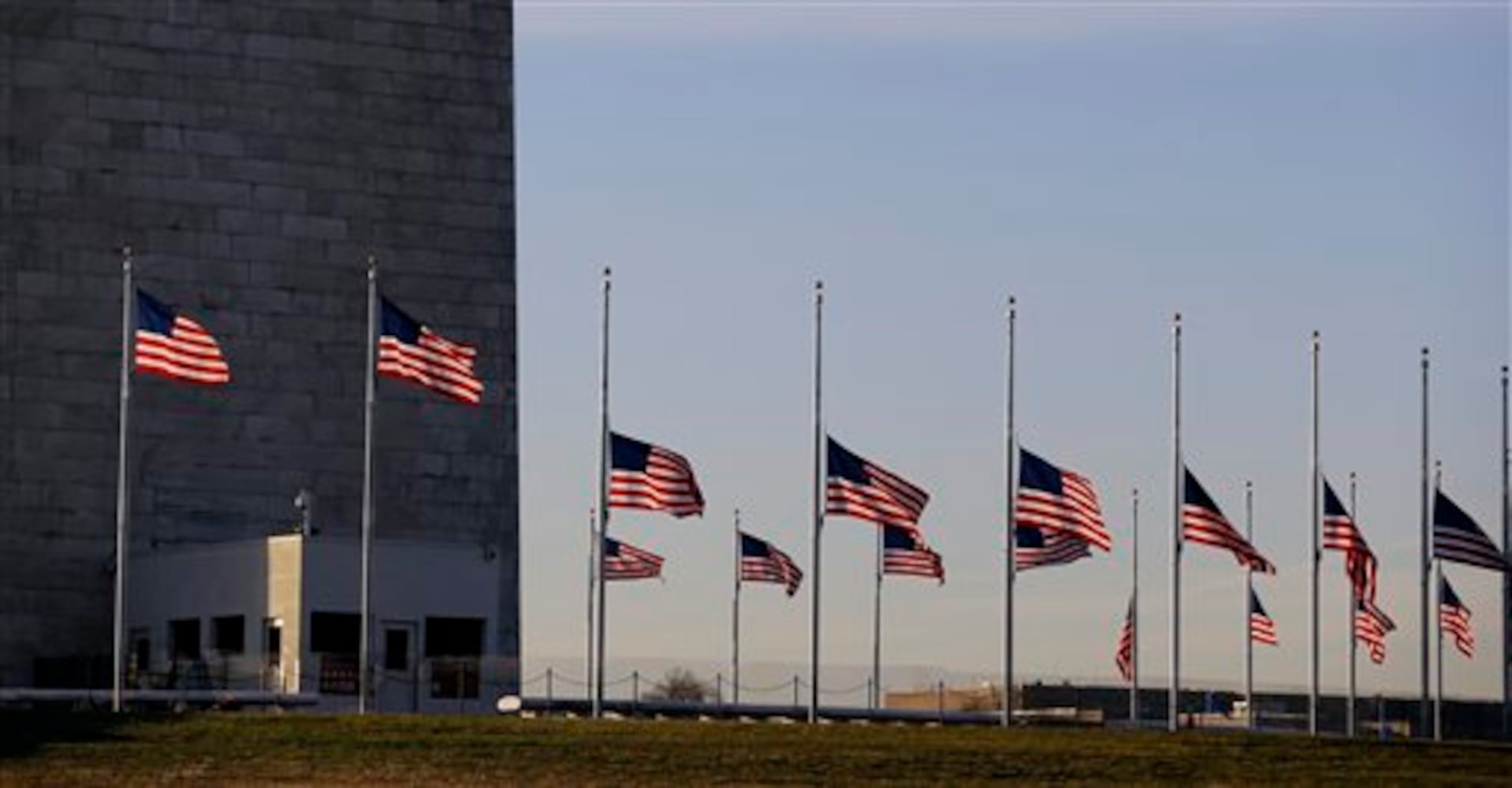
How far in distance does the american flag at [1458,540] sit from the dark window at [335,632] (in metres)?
20.7

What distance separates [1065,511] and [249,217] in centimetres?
2294

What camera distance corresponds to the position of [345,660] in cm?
7269

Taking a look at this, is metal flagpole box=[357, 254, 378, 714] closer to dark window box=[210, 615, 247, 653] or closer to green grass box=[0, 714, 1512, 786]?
green grass box=[0, 714, 1512, 786]

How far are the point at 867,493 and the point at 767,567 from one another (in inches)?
517

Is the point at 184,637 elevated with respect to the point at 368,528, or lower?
lower

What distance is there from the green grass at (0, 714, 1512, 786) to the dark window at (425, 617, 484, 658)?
36.2 feet

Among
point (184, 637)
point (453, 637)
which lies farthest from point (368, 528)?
point (184, 637)

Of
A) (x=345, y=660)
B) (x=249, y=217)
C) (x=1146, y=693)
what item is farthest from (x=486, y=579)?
(x=1146, y=693)

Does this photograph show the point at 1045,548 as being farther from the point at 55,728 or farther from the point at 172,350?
the point at 55,728

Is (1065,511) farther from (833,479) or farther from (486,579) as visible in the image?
(486,579)

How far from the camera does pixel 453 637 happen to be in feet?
251

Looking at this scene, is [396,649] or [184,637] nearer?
[396,649]

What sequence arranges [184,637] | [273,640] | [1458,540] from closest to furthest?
1. [1458,540]
2. [273,640]
3. [184,637]

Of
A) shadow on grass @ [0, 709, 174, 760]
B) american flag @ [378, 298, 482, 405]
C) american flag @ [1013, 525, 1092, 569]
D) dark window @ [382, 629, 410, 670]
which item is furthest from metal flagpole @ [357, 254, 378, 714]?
american flag @ [1013, 525, 1092, 569]
